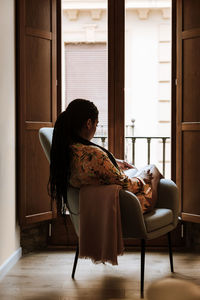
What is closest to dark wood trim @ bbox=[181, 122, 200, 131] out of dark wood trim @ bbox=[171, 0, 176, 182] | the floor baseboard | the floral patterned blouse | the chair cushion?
dark wood trim @ bbox=[171, 0, 176, 182]

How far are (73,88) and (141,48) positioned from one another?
A: 59.5 inches

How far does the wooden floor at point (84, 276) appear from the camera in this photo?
2.49m

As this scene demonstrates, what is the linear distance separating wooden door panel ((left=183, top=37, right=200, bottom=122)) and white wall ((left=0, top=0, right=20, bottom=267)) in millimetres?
1350

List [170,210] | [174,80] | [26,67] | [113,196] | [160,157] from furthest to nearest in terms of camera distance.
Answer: [160,157]
[174,80]
[26,67]
[170,210]
[113,196]

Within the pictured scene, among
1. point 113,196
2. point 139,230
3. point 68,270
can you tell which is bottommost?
point 68,270

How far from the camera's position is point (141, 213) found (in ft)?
8.07

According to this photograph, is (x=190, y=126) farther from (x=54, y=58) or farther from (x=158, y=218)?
(x=54, y=58)

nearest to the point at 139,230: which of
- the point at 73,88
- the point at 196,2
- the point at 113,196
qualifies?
the point at 113,196

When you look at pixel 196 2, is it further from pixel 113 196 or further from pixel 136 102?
pixel 136 102

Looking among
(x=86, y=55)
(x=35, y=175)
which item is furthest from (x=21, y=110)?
(x=86, y=55)

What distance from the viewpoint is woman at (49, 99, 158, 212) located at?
97.3 inches

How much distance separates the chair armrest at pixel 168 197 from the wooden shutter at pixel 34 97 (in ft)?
3.16

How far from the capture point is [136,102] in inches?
220

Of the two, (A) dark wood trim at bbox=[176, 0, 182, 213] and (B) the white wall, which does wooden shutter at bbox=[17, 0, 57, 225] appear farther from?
Result: (A) dark wood trim at bbox=[176, 0, 182, 213]
